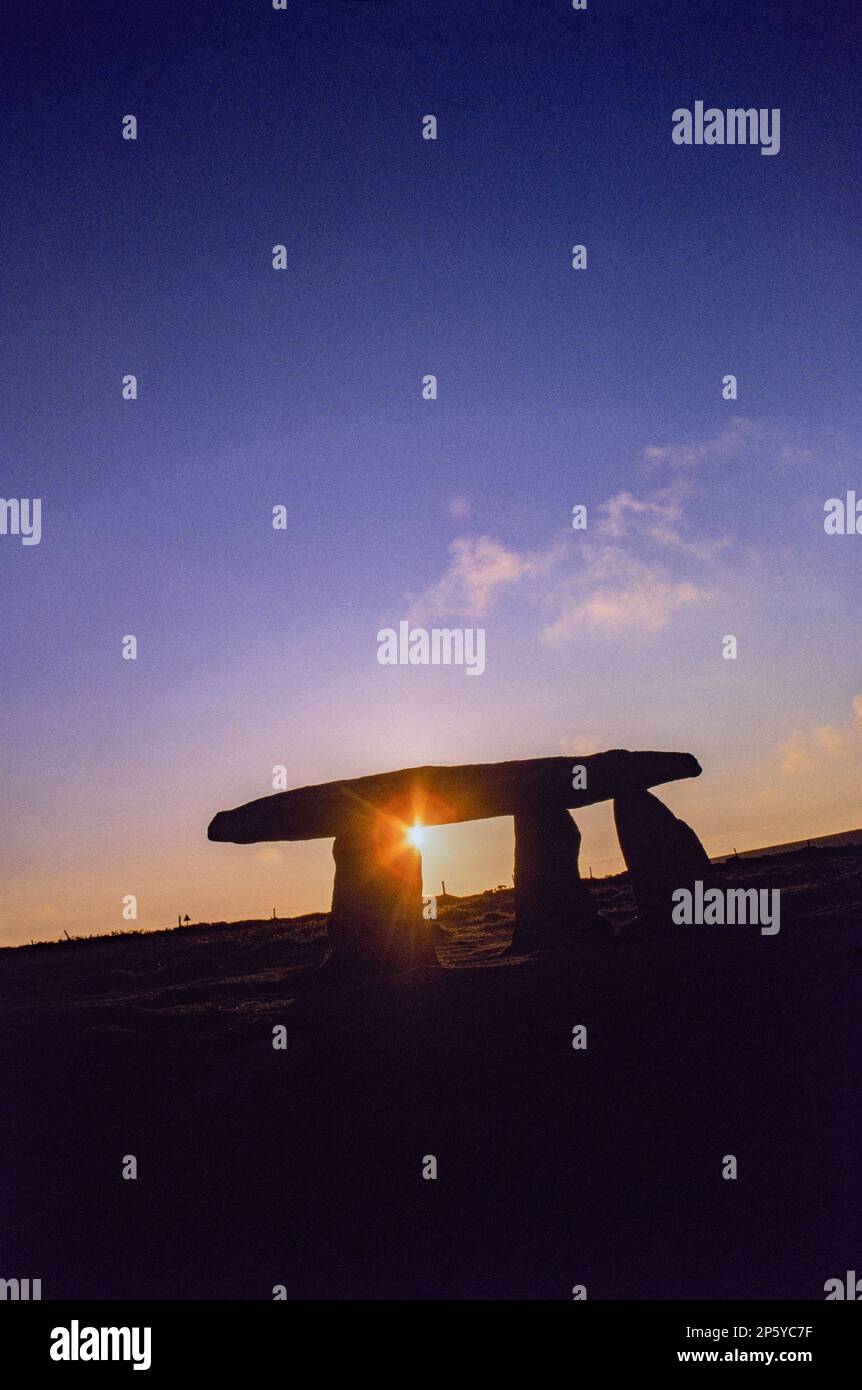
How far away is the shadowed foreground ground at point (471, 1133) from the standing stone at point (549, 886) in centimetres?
161

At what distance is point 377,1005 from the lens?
40.5 feet

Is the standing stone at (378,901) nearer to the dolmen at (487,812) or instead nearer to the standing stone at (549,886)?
the dolmen at (487,812)

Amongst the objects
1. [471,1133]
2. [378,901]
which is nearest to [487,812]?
[378,901]

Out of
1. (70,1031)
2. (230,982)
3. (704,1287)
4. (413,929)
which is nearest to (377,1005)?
(413,929)

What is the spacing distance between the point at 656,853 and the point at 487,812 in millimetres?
2761

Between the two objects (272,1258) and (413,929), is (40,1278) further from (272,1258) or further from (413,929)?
(413,929)

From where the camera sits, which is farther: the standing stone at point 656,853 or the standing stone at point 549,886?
the standing stone at point 549,886

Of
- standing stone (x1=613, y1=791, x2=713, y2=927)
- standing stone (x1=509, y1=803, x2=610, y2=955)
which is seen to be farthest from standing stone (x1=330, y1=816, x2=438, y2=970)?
standing stone (x1=613, y1=791, x2=713, y2=927)

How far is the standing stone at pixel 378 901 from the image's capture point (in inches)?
581

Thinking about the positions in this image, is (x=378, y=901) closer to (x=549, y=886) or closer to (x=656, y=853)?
(x=549, y=886)

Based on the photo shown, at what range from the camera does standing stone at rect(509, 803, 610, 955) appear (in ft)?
51.0

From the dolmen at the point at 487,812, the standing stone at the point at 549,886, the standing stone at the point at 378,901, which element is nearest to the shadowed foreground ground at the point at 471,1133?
the standing stone at the point at 378,901

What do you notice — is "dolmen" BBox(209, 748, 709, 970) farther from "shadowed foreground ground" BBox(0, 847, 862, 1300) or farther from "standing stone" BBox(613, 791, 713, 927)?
"shadowed foreground ground" BBox(0, 847, 862, 1300)
